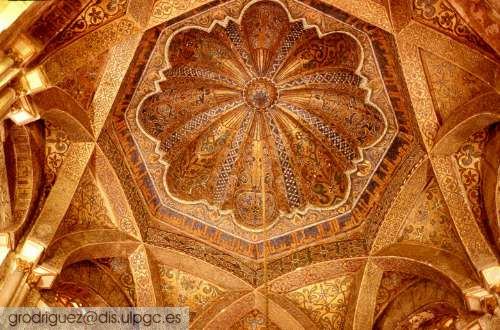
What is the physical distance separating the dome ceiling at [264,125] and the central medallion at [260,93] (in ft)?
0.07

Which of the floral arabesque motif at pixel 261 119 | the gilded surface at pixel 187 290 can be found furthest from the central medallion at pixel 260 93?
the gilded surface at pixel 187 290

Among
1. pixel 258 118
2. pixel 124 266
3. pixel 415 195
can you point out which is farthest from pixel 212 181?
pixel 415 195

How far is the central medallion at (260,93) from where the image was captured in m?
11.0

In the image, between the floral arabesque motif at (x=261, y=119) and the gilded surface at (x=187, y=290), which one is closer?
the gilded surface at (x=187, y=290)

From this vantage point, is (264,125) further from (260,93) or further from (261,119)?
(260,93)

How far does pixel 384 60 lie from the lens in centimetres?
877

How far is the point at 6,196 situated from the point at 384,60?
6.02 meters

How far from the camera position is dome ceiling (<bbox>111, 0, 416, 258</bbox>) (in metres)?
9.20

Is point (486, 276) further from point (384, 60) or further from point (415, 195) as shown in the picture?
point (384, 60)

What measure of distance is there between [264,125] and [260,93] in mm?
714

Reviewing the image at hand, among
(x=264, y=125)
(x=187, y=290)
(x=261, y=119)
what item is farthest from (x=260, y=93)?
(x=187, y=290)

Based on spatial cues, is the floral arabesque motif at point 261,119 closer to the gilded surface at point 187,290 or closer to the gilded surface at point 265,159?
the gilded surface at point 265,159

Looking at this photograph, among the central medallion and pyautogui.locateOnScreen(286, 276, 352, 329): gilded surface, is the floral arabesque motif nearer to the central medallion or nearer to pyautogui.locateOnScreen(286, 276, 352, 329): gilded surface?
the central medallion

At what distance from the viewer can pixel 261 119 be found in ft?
37.6
